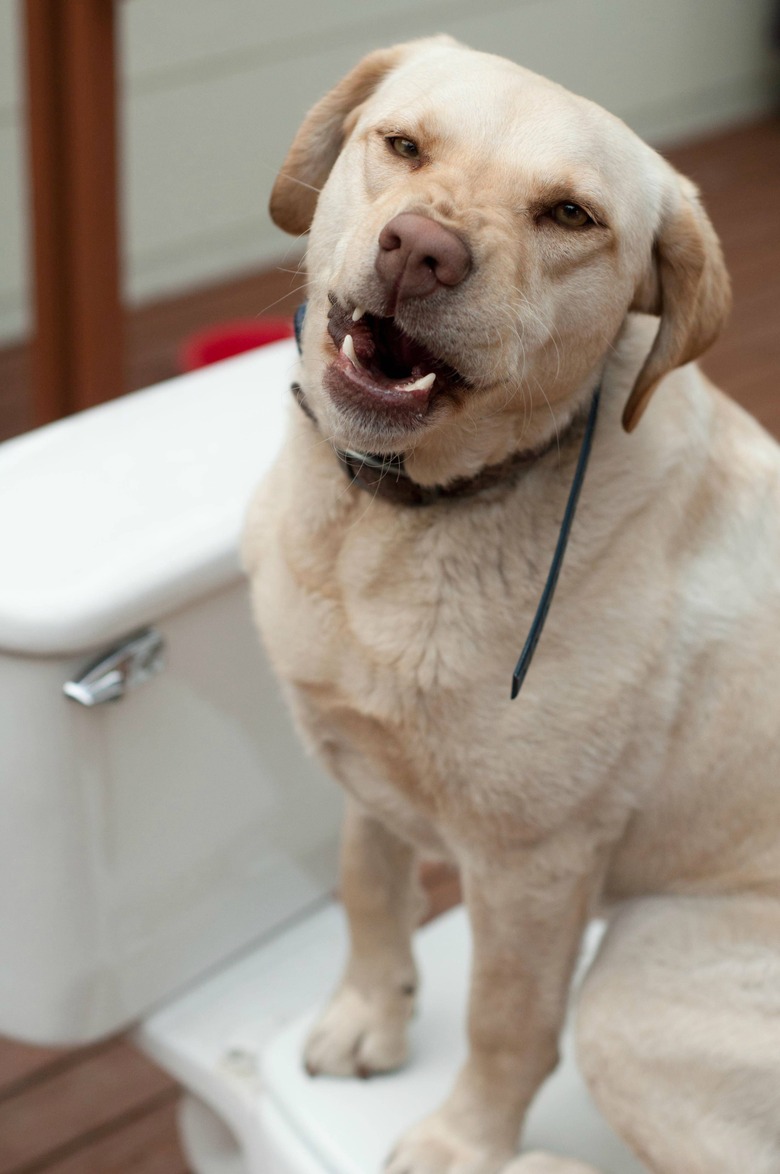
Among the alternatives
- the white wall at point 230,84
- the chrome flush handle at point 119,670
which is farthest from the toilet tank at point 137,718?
the white wall at point 230,84

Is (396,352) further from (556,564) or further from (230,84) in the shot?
(230,84)

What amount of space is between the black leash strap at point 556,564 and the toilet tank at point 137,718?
0.30 metres

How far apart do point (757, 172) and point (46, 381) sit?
7.60 feet

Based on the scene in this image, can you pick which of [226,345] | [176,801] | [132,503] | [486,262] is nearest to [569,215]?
[486,262]

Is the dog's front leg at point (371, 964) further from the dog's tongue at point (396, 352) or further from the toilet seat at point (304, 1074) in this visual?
the dog's tongue at point (396, 352)

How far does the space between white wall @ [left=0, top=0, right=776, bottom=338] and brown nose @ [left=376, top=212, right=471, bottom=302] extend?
202 centimetres

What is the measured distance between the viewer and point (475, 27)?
3.47 m

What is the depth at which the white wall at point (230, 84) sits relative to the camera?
9.53 ft

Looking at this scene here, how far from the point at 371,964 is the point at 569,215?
2.24 ft

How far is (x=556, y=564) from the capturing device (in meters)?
0.94

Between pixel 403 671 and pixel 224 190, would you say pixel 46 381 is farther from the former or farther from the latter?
pixel 403 671

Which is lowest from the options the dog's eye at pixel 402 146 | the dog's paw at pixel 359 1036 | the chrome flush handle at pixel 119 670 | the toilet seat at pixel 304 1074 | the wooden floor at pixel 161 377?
the wooden floor at pixel 161 377

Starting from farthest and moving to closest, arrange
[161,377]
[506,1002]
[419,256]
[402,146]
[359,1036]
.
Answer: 1. [161,377]
2. [359,1036]
3. [506,1002]
4. [402,146]
5. [419,256]

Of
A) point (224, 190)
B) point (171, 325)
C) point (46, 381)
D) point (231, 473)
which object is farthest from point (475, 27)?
point (231, 473)
